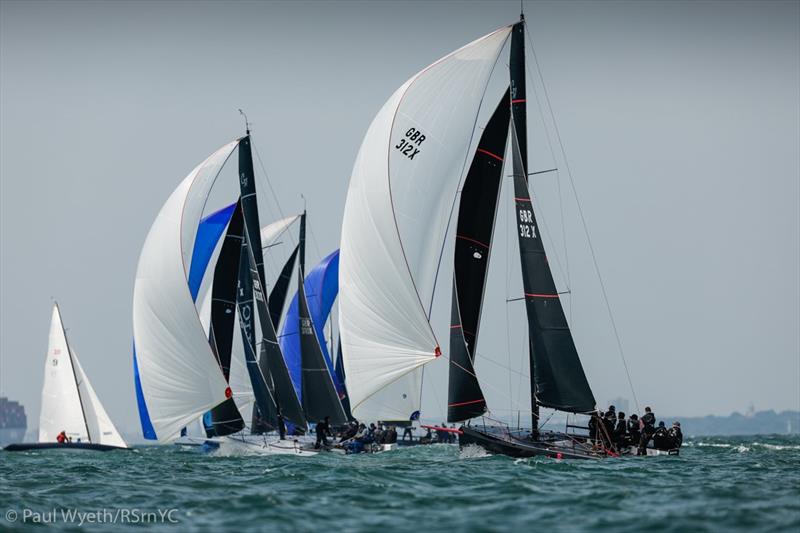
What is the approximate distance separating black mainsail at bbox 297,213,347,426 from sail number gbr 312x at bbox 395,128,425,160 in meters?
16.2

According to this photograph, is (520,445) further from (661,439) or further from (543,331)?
(661,439)

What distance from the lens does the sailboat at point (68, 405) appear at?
177 feet

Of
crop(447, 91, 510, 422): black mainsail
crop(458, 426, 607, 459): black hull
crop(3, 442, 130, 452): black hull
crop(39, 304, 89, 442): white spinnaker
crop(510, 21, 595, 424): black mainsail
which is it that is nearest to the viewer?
crop(458, 426, 607, 459): black hull

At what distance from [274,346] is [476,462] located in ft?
53.3

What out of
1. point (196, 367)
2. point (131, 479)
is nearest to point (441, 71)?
point (131, 479)

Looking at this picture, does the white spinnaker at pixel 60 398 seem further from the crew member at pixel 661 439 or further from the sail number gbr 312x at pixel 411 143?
the crew member at pixel 661 439

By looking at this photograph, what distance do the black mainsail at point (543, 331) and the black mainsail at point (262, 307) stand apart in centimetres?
1550

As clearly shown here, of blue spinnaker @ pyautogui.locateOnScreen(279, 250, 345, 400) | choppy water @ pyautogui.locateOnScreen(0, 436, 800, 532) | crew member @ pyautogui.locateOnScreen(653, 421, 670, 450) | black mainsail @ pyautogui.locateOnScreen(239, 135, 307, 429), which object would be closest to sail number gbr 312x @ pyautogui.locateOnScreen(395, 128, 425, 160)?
choppy water @ pyautogui.locateOnScreen(0, 436, 800, 532)

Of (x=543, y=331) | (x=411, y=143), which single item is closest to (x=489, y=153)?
(x=411, y=143)

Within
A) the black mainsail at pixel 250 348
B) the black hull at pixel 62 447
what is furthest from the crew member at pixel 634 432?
the black hull at pixel 62 447

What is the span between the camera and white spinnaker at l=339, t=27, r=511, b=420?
103 feet

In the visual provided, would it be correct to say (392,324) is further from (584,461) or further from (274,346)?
(274,346)

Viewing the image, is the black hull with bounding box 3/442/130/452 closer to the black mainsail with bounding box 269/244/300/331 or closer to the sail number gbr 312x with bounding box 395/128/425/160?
the black mainsail with bounding box 269/244/300/331

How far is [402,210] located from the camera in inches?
1246
